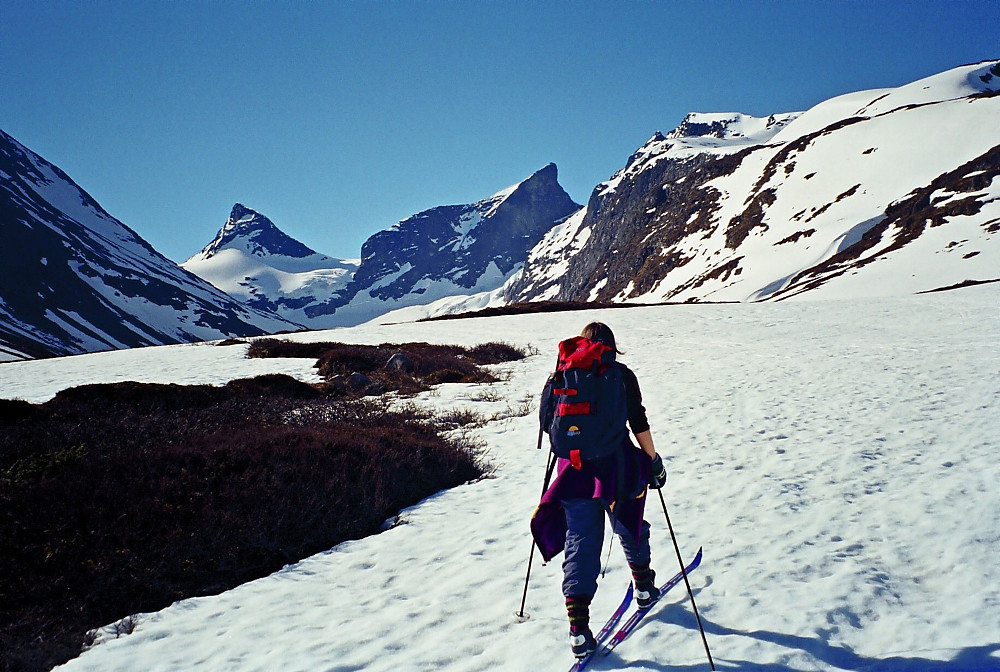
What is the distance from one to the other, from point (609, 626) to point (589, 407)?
1948 millimetres

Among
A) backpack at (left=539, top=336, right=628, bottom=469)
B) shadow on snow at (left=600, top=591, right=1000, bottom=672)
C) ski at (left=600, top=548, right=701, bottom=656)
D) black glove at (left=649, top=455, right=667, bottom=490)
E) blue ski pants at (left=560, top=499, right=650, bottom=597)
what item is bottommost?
shadow on snow at (left=600, top=591, right=1000, bottom=672)

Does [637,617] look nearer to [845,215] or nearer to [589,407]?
[589,407]

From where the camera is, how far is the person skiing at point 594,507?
4.39 m

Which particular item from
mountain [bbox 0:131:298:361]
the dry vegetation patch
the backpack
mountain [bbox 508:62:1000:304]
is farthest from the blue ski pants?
mountain [bbox 0:131:298:361]

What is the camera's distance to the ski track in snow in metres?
4.56

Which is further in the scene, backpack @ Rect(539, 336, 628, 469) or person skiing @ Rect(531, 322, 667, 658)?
backpack @ Rect(539, 336, 628, 469)

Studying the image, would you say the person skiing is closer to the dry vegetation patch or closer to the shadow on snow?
the shadow on snow

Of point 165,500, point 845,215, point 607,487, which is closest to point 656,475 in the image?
point 607,487

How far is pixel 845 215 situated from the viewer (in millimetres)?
66500

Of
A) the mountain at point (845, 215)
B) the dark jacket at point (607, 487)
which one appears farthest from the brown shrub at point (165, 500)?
the mountain at point (845, 215)

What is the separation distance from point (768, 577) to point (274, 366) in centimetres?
2000

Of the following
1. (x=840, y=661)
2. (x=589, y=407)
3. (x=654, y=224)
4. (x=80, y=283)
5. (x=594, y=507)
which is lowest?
(x=840, y=661)

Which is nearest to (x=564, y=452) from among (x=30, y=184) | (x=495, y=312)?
(x=495, y=312)

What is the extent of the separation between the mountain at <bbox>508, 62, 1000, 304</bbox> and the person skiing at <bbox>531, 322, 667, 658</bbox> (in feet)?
140
